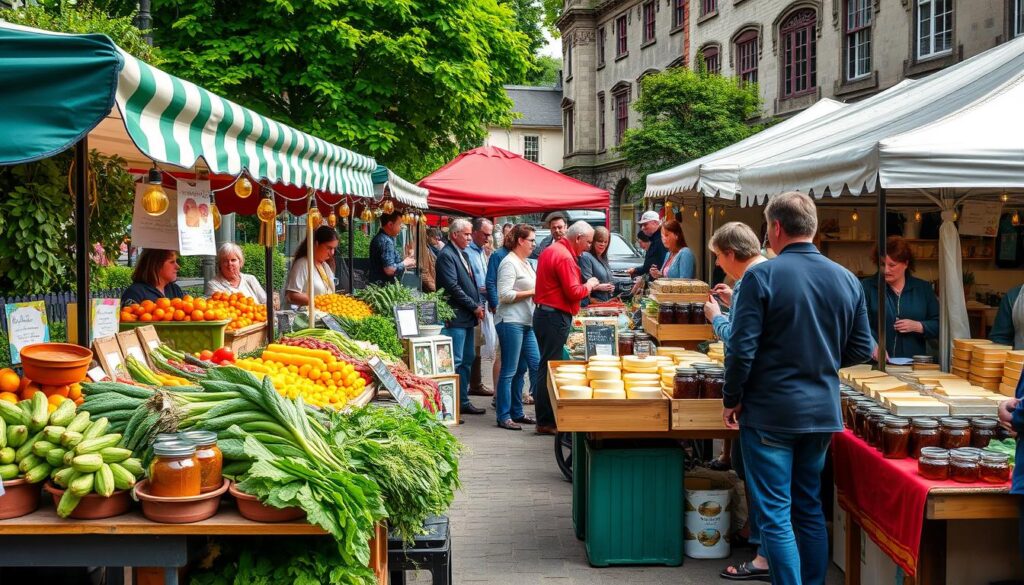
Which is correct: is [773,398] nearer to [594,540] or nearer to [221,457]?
[594,540]

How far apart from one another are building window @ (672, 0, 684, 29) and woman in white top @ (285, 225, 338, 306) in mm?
27756

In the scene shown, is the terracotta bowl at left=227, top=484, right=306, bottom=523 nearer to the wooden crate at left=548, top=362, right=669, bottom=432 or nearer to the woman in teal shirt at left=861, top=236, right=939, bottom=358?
the wooden crate at left=548, top=362, right=669, bottom=432

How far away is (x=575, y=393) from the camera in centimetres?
575

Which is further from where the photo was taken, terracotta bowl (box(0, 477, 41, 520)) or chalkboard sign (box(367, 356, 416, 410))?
chalkboard sign (box(367, 356, 416, 410))

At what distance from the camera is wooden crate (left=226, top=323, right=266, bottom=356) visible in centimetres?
712

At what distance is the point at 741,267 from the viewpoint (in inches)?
218

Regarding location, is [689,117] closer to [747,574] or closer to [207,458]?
[747,574]

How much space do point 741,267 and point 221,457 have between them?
3.20 m

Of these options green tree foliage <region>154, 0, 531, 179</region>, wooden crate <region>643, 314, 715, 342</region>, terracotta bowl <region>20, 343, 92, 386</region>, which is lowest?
wooden crate <region>643, 314, 715, 342</region>

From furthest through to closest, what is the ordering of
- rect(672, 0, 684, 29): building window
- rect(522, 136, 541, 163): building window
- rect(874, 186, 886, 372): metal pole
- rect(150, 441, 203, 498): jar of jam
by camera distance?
1. rect(522, 136, 541, 163): building window
2. rect(672, 0, 684, 29): building window
3. rect(874, 186, 886, 372): metal pole
4. rect(150, 441, 203, 498): jar of jam

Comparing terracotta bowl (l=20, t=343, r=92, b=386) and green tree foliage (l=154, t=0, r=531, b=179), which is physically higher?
green tree foliage (l=154, t=0, r=531, b=179)

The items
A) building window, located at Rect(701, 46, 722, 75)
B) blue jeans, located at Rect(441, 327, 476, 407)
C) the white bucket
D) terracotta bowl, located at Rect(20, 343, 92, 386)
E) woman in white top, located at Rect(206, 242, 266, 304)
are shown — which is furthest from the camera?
building window, located at Rect(701, 46, 722, 75)

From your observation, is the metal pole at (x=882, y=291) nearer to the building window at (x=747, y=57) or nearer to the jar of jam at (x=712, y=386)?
the jar of jam at (x=712, y=386)

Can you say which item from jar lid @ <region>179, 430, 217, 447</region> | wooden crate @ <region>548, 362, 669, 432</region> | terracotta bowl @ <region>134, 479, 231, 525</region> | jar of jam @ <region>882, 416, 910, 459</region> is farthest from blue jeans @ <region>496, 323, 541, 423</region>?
terracotta bowl @ <region>134, 479, 231, 525</region>
